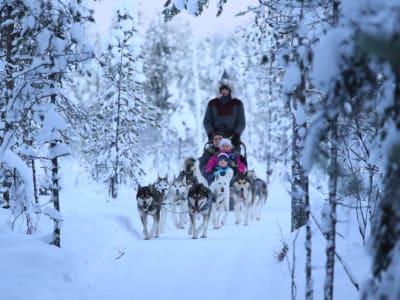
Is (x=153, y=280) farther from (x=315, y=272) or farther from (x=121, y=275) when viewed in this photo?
(x=315, y=272)

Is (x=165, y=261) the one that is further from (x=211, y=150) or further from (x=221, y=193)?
(x=211, y=150)

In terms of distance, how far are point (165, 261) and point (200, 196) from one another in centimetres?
292

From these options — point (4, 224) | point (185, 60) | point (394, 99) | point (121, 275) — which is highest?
point (185, 60)

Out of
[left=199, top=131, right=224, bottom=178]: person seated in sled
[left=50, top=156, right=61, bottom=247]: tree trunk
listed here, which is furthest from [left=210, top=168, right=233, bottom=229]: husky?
[left=50, top=156, right=61, bottom=247]: tree trunk

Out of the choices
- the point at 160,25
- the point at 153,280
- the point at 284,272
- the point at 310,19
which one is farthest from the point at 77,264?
the point at 160,25

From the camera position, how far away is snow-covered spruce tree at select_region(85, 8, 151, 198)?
16.2m

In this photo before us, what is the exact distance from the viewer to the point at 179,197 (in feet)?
36.6

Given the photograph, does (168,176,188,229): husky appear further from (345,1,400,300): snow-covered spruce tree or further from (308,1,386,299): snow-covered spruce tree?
(345,1,400,300): snow-covered spruce tree

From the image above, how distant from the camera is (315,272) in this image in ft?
19.3

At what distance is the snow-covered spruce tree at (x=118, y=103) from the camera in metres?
16.2

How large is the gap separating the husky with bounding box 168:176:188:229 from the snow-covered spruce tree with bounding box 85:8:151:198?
454 centimetres

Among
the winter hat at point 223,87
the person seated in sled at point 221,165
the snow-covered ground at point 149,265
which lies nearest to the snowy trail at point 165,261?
the snow-covered ground at point 149,265

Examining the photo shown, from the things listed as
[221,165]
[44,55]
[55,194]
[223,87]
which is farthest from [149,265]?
[223,87]

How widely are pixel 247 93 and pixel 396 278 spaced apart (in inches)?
1437
